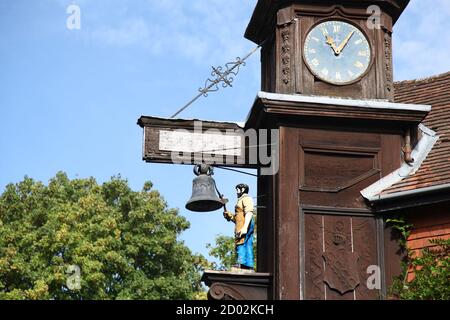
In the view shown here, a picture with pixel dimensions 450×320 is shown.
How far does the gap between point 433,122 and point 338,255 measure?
3.68 m

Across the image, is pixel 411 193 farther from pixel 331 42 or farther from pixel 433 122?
pixel 331 42

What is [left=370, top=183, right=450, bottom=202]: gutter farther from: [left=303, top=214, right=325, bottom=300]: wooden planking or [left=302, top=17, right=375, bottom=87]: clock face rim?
[left=302, top=17, right=375, bottom=87]: clock face rim

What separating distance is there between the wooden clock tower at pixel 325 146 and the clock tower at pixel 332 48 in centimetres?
2

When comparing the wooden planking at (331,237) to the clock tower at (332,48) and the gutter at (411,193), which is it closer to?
the gutter at (411,193)

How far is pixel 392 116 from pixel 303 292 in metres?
3.39

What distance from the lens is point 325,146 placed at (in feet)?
53.5

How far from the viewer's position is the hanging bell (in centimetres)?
1612

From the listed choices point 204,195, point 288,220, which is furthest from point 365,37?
point 204,195

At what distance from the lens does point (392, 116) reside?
1647 cm

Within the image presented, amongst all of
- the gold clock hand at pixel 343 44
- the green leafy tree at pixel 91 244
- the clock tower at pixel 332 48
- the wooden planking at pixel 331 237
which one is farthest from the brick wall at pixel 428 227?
the green leafy tree at pixel 91 244

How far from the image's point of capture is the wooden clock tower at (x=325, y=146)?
15500 mm

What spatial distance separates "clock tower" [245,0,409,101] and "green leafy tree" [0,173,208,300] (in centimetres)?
1663
